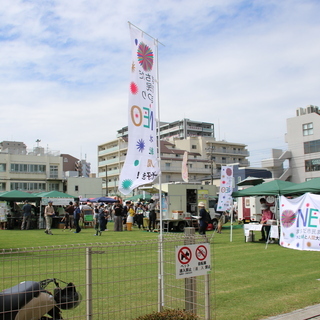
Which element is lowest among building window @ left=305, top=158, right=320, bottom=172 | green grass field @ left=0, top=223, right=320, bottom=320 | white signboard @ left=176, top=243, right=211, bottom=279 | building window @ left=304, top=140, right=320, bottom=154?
green grass field @ left=0, top=223, right=320, bottom=320

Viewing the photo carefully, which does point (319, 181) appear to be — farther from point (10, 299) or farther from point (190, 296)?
point (10, 299)

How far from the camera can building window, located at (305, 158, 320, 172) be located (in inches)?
2253

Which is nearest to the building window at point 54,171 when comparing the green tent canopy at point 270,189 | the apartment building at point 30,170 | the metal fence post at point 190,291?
the apartment building at point 30,170

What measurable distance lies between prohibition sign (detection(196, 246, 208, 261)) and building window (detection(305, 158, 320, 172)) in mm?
57173

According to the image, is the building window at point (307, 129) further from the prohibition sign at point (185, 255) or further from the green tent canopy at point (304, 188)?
the prohibition sign at point (185, 255)

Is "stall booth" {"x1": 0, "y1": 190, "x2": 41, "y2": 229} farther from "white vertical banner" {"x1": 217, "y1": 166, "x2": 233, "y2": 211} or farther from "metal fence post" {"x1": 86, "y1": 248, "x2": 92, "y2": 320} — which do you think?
"metal fence post" {"x1": 86, "y1": 248, "x2": 92, "y2": 320}

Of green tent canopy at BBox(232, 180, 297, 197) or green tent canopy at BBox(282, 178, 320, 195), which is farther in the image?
green tent canopy at BBox(232, 180, 297, 197)

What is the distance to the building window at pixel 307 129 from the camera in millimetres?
58537

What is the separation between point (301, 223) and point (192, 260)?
9.14 meters

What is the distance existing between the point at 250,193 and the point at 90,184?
5791cm

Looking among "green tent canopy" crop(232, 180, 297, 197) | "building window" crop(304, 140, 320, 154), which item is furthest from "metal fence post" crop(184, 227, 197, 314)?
"building window" crop(304, 140, 320, 154)

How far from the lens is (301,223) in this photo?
495 inches

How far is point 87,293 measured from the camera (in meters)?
3.98

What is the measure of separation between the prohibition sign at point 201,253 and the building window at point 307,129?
58.6 metres
